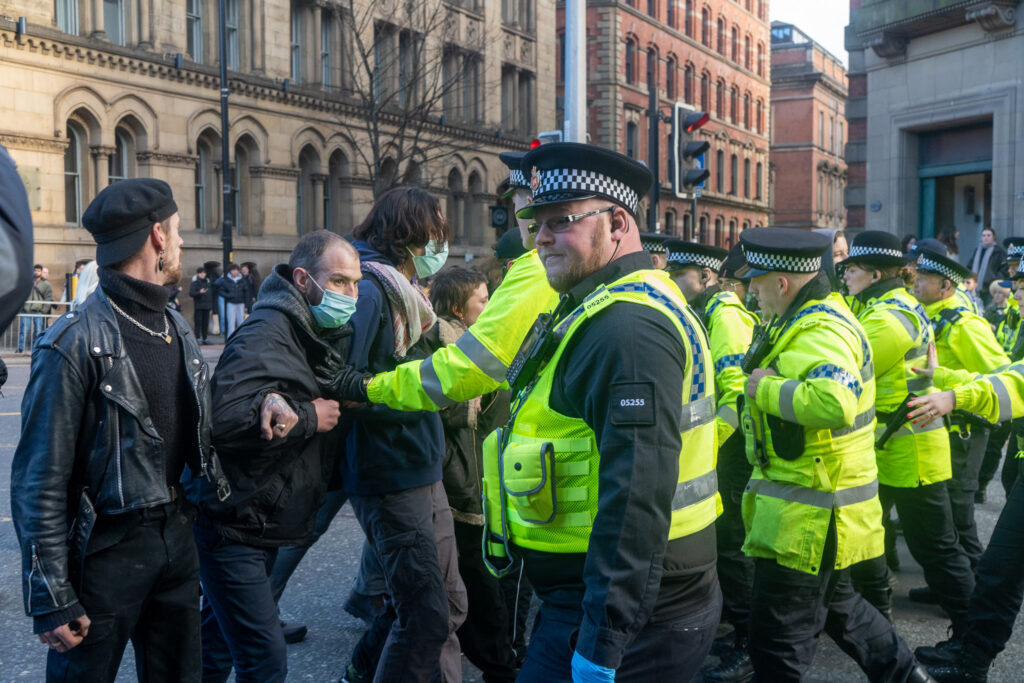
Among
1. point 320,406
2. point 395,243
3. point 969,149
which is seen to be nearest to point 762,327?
point 395,243

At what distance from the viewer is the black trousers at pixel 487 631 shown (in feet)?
14.9

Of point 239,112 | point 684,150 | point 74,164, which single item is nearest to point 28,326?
point 74,164

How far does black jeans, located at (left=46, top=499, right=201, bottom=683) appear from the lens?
3.01m

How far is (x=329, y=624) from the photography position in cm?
549

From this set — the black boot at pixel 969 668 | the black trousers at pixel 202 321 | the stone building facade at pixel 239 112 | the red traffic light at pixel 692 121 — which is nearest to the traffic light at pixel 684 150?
the red traffic light at pixel 692 121

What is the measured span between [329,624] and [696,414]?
339cm

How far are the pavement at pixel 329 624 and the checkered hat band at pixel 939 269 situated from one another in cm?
191

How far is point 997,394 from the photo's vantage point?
469cm

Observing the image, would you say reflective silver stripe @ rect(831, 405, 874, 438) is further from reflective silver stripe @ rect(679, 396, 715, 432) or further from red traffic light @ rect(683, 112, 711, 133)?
red traffic light @ rect(683, 112, 711, 133)

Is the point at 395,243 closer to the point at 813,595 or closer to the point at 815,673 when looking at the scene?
the point at 813,595

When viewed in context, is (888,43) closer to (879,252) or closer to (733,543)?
(879,252)

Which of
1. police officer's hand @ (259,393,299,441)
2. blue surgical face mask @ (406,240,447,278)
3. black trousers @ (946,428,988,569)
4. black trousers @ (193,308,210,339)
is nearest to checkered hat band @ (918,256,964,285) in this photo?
black trousers @ (946,428,988,569)

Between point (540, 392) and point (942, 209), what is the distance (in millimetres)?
17819

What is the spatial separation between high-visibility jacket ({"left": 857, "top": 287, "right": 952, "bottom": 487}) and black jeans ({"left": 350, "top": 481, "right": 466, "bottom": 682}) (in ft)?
8.68
